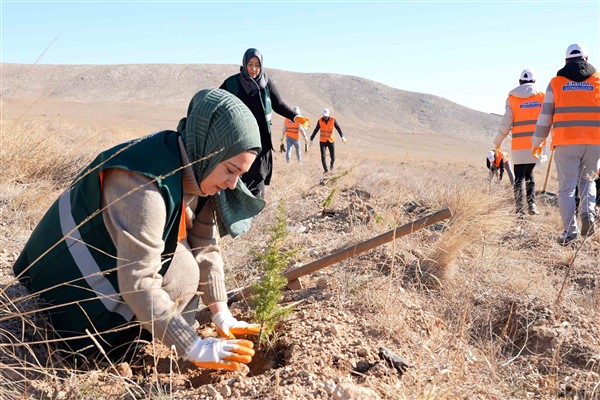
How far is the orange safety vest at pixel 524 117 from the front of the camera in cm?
621

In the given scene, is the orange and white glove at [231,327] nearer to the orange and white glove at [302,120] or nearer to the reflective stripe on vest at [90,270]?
the reflective stripe on vest at [90,270]

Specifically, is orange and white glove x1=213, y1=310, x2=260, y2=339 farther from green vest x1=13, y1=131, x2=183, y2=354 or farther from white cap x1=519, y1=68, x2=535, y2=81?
white cap x1=519, y1=68, x2=535, y2=81

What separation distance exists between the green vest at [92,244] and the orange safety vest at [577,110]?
3938mm

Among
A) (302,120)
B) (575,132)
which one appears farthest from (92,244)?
(575,132)

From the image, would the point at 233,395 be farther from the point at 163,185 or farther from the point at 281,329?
the point at 163,185

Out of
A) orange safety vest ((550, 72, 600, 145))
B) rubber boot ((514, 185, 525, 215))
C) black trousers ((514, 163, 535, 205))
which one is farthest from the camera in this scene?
black trousers ((514, 163, 535, 205))

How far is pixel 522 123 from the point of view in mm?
6328

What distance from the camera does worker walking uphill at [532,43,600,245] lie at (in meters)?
4.79

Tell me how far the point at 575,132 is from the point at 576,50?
2.49 ft

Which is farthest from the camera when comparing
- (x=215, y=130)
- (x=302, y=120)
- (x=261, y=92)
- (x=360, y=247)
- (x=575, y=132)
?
(x=302, y=120)

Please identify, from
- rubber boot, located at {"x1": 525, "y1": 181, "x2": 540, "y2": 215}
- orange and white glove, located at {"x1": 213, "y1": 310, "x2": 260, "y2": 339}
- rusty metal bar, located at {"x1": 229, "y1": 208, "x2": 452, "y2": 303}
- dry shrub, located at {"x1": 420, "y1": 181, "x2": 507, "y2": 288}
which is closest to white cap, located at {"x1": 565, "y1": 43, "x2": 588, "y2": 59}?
dry shrub, located at {"x1": 420, "y1": 181, "x2": 507, "y2": 288}

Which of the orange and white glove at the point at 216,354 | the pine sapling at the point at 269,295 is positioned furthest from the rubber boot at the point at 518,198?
the orange and white glove at the point at 216,354

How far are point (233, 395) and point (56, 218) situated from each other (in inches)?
38.5

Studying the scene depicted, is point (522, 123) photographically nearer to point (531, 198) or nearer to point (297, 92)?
point (531, 198)
